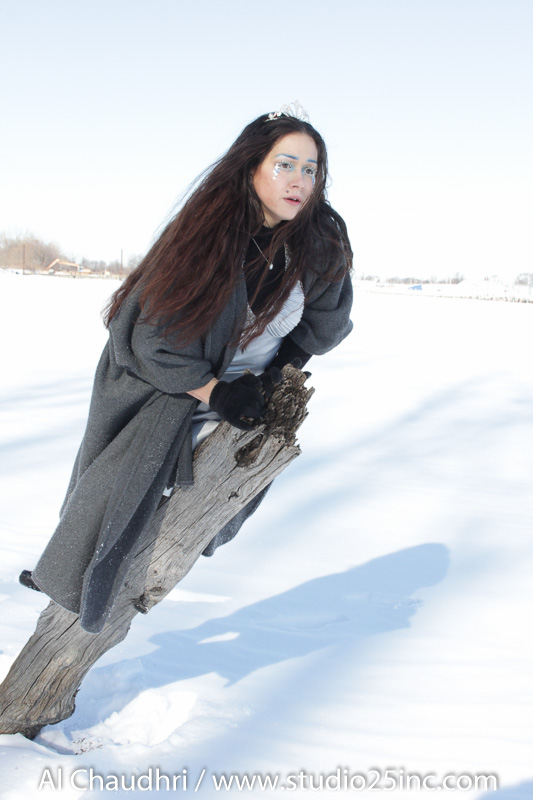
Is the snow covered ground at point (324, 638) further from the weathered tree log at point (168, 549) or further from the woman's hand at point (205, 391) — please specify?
the woman's hand at point (205, 391)

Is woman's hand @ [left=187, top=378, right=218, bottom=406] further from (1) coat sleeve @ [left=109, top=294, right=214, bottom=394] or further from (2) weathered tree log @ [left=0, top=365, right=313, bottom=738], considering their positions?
(2) weathered tree log @ [left=0, top=365, right=313, bottom=738]

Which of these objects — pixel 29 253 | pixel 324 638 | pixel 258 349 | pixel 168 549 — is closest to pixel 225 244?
pixel 258 349

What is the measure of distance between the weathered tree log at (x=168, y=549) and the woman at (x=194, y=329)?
2.6 inches

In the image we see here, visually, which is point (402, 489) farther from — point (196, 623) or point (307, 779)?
point (307, 779)

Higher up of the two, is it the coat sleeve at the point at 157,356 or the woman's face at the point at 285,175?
the woman's face at the point at 285,175

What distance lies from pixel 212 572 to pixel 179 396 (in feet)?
5.63

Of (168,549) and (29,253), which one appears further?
(29,253)

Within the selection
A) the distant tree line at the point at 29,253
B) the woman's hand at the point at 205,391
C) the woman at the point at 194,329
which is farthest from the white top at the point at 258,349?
the distant tree line at the point at 29,253

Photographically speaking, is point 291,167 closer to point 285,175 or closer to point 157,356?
point 285,175

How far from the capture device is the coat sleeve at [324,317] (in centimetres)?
194

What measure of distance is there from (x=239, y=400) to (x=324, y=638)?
58.1 inches

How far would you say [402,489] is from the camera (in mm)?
4484

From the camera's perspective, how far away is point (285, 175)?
1.81 metres

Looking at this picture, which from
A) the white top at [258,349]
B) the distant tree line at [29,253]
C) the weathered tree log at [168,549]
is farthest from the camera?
the distant tree line at [29,253]
